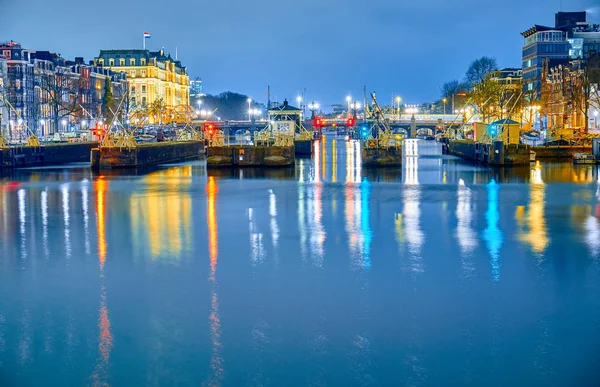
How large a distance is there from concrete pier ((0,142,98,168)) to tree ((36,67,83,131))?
26.9 m

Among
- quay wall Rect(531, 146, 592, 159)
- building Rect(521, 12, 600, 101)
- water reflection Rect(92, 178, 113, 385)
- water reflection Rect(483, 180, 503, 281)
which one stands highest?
building Rect(521, 12, 600, 101)

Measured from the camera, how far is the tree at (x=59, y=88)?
12038 centimetres

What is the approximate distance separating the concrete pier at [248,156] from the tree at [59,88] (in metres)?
55.9

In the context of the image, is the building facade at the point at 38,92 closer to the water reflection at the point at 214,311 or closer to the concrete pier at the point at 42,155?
the concrete pier at the point at 42,155

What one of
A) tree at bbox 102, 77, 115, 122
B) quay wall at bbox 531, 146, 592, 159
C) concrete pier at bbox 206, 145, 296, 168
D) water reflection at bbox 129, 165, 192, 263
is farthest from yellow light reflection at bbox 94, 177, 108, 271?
tree at bbox 102, 77, 115, 122

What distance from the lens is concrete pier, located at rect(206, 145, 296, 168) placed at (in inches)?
2650

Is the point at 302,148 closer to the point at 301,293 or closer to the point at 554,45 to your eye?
the point at 554,45

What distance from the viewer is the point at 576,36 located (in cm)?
15475

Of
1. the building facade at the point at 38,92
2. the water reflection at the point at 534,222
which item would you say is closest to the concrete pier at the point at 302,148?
the building facade at the point at 38,92

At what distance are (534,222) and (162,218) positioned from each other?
1477cm

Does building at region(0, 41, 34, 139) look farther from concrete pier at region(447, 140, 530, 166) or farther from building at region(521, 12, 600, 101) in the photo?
building at region(521, 12, 600, 101)

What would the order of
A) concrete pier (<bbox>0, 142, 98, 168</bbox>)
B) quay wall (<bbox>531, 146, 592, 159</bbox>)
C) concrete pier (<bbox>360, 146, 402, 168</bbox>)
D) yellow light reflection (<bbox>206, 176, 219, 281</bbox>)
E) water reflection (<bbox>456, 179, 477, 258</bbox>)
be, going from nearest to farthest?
yellow light reflection (<bbox>206, 176, 219, 281</bbox>) → water reflection (<bbox>456, 179, 477, 258</bbox>) → concrete pier (<bbox>360, 146, 402, 168</bbox>) → concrete pier (<bbox>0, 142, 98, 168</bbox>) → quay wall (<bbox>531, 146, 592, 159</bbox>)

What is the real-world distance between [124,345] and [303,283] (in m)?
6.02

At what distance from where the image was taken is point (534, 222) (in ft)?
103
